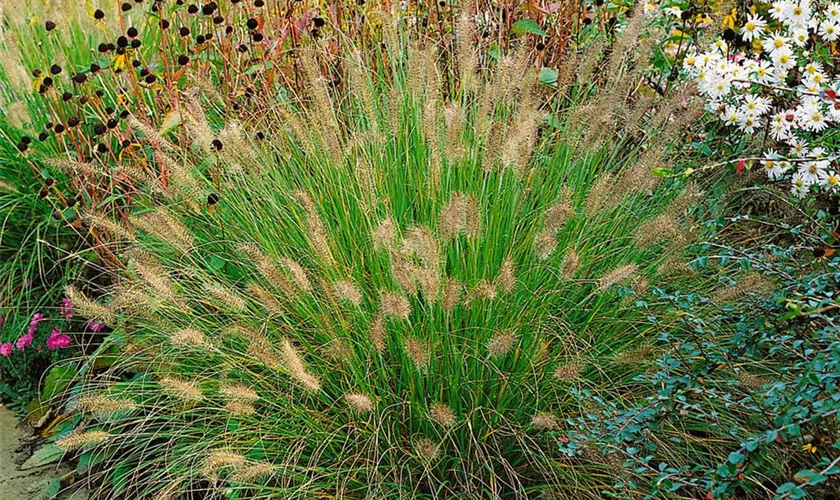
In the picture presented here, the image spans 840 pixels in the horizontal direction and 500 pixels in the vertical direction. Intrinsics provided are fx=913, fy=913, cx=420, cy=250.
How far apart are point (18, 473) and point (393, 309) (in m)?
2.03

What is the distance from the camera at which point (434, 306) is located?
2641mm

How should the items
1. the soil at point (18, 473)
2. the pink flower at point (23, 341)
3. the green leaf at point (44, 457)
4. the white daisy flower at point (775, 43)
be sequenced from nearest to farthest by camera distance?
1. the white daisy flower at point (775, 43)
2. the soil at point (18, 473)
3. the green leaf at point (44, 457)
4. the pink flower at point (23, 341)

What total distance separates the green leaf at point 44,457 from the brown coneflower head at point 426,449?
5.45 feet

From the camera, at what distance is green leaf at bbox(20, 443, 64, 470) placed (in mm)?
3426

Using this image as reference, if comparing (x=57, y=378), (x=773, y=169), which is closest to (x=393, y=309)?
(x=773, y=169)

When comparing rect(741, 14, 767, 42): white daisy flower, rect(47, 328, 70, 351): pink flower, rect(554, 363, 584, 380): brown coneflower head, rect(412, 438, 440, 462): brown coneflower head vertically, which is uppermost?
rect(741, 14, 767, 42): white daisy flower

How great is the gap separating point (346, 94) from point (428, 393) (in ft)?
5.45

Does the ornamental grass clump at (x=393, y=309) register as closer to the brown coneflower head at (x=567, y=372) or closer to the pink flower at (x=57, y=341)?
the brown coneflower head at (x=567, y=372)

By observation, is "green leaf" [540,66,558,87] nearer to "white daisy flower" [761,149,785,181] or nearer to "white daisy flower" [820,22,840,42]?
"white daisy flower" [761,149,785,181]

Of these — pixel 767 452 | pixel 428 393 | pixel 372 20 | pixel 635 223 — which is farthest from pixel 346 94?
pixel 767 452

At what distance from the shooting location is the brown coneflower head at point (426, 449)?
2.38 m

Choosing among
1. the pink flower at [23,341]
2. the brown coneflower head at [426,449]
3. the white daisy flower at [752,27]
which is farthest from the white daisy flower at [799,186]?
the pink flower at [23,341]

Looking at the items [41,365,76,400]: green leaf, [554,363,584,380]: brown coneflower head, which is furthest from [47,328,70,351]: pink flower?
[554,363,584,380]: brown coneflower head

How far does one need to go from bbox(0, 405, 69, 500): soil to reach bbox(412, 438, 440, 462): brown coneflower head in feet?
4.79
